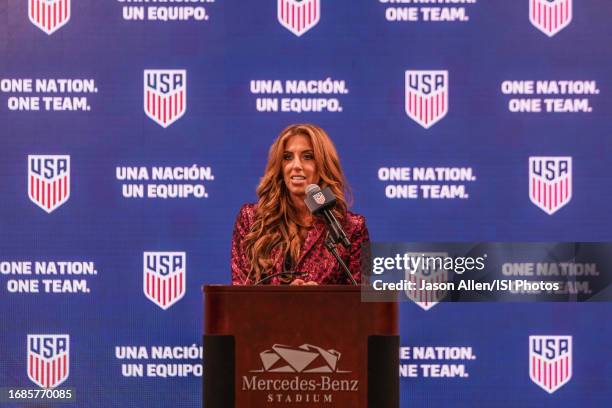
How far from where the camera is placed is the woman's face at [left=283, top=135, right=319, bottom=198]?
127 inches

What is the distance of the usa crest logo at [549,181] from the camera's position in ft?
15.4

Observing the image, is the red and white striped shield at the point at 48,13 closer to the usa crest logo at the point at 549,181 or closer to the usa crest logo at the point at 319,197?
the usa crest logo at the point at 549,181

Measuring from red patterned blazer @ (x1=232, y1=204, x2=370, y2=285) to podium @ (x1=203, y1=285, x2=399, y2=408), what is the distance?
1023 millimetres

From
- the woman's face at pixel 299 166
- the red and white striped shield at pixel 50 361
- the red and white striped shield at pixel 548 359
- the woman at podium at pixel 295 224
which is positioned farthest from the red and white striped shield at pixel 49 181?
the red and white striped shield at pixel 548 359

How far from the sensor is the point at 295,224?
10.6ft

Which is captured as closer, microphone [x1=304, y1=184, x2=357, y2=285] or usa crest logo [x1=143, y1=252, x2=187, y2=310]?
microphone [x1=304, y1=184, x2=357, y2=285]

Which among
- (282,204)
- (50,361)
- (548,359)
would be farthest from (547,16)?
(50,361)

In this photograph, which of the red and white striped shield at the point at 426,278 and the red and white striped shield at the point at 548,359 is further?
the red and white striped shield at the point at 548,359

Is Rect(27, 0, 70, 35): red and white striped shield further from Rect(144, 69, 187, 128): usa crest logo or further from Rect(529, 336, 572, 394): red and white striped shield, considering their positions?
Rect(529, 336, 572, 394): red and white striped shield

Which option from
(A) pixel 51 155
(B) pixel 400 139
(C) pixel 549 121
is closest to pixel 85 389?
(A) pixel 51 155

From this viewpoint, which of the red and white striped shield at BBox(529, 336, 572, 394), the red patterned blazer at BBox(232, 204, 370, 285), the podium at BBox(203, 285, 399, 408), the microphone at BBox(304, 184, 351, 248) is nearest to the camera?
the podium at BBox(203, 285, 399, 408)

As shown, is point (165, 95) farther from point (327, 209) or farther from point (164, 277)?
point (327, 209)

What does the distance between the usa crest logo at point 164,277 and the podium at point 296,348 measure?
2.70 meters

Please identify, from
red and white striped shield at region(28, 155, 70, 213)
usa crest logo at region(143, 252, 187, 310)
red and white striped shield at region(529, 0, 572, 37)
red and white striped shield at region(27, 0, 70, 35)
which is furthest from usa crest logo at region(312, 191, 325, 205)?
red and white striped shield at region(27, 0, 70, 35)
